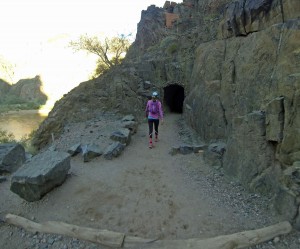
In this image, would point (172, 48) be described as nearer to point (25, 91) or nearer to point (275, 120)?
point (275, 120)

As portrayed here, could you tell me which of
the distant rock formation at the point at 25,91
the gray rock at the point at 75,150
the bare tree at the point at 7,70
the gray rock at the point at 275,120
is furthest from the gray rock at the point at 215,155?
the bare tree at the point at 7,70

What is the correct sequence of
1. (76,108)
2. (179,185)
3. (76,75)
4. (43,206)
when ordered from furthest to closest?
(76,75)
(76,108)
(179,185)
(43,206)

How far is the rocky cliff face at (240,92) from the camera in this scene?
625 centimetres

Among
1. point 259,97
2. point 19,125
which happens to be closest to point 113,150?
point 259,97

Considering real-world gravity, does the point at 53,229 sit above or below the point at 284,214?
below

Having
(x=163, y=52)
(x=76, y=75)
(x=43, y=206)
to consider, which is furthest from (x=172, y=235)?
(x=76, y=75)

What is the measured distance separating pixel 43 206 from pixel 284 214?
18.2 ft

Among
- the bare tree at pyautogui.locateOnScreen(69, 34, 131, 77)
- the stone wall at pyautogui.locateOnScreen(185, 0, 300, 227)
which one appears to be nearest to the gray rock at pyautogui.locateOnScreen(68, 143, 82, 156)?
the stone wall at pyautogui.locateOnScreen(185, 0, 300, 227)

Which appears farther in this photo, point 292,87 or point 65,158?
point 65,158

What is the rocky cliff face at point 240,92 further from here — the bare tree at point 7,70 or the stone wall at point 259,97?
the bare tree at point 7,70

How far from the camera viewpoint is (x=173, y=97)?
19.4 meters

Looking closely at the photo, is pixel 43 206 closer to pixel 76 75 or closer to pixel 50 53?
pixel 76 75

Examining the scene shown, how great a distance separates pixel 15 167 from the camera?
9836mm

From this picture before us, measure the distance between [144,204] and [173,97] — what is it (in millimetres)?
13062
